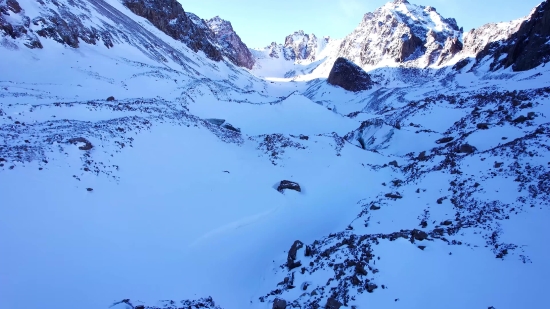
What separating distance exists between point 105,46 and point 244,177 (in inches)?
1395

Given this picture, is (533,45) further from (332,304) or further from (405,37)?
(405,37)

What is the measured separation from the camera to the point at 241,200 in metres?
16.3

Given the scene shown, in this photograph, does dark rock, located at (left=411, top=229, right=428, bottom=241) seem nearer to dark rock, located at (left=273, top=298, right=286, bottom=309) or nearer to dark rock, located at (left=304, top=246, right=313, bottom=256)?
dark rock, located at (left=304, top=246, right=313, bottom=256)

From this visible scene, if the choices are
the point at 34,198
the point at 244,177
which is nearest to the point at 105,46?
the point at 244,177

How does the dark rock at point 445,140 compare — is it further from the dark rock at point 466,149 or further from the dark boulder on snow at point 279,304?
the dark boulder on snow at point 279,304

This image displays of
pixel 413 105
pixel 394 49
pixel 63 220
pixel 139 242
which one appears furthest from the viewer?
pixel 394 49

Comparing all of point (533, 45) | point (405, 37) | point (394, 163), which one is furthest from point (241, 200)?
point (405, 37)

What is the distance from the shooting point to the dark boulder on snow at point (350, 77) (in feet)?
274

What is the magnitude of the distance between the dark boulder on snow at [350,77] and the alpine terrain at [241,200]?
163 feet

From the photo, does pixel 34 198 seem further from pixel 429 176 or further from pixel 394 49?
pixel 394 49

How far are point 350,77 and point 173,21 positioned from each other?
174ft

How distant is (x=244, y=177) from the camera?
62.8 feet

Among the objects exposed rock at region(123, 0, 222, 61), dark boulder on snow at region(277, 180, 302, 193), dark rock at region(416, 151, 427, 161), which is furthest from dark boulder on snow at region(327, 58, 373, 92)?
dark boulder on snow at region(277, 180, 302, 193)

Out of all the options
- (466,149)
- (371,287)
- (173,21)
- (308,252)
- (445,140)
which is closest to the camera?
(371,287)
